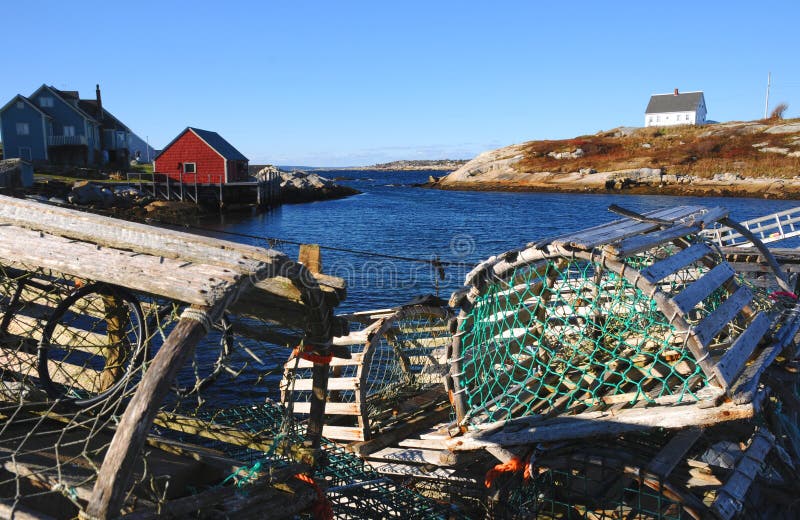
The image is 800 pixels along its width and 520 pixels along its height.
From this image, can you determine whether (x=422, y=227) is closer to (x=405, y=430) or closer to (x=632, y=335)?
(x=632, y=335)

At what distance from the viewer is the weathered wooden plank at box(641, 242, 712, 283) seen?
13.3 feet

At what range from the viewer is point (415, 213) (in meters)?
48.2

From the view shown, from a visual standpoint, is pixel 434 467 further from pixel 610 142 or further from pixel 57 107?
pixel 610 142

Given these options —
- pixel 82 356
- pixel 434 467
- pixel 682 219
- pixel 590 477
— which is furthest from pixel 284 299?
pixel 82 356

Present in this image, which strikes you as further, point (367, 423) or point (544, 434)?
point (367, 423)

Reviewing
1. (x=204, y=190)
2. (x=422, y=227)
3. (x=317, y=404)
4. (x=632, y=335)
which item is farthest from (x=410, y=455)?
(x=204, y=190)

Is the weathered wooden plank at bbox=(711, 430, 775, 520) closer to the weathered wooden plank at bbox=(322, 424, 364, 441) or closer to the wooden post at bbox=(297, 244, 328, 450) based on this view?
the wooden post at bbox=(297, 244, 328, 450)

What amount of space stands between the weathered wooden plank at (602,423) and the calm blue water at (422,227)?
26.7 ft

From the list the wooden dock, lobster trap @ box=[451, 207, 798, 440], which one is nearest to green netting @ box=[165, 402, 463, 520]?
lobster trap @ box=[451, 207, 798, 440]

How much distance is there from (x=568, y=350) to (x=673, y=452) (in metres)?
2.13

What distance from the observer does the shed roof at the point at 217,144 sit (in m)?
45.4

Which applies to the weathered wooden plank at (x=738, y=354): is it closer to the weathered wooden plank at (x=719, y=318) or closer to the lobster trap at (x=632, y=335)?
the lobster trap at (x=632, y=335)

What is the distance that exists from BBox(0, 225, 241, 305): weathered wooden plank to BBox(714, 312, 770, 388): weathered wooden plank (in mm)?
3062

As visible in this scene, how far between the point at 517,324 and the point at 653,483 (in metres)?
2.77
